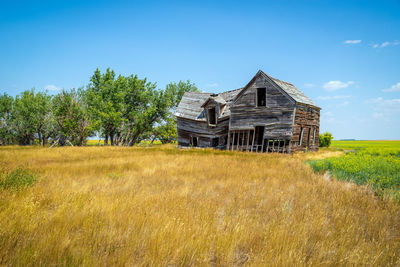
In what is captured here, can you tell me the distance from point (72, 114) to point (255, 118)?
23426 millimetres

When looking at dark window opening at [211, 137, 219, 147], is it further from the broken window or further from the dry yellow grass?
the dry yellow grass

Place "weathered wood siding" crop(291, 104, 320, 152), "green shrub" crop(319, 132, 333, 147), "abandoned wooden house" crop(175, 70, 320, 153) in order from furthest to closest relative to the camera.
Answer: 1. "green shrub" crop(319, 132, 333, 147)
2. "weathered wood siding" crop(291, 104, 320, 152)
3. "abandoned wooden house" crop(175, 70, 320, 153)

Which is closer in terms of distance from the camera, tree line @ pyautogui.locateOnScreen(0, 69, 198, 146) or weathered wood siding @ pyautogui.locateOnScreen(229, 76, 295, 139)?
weathered wood siding @ pyautogui.locateOnScreen(229, 76, 295, 139)

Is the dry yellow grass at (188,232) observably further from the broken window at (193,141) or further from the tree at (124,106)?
the tree at (124,106)

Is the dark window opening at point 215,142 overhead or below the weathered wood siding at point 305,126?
below

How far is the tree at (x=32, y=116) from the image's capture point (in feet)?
100

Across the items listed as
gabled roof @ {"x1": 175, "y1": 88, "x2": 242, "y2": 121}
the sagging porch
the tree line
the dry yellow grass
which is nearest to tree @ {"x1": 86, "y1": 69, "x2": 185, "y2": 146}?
the tree line

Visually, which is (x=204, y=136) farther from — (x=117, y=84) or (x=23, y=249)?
(x=23, y=249)

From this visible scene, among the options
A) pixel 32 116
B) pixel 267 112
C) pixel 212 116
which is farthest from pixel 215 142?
pixel 32 116

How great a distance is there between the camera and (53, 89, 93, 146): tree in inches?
1040

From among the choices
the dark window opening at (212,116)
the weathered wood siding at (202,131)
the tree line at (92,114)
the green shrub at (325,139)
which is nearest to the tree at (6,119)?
the tree line at (92,114)

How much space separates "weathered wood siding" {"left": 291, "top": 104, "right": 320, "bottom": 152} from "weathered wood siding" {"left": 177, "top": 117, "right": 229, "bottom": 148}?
761cm

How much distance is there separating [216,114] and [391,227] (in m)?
21.2

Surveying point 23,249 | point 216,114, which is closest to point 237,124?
point 216,114
